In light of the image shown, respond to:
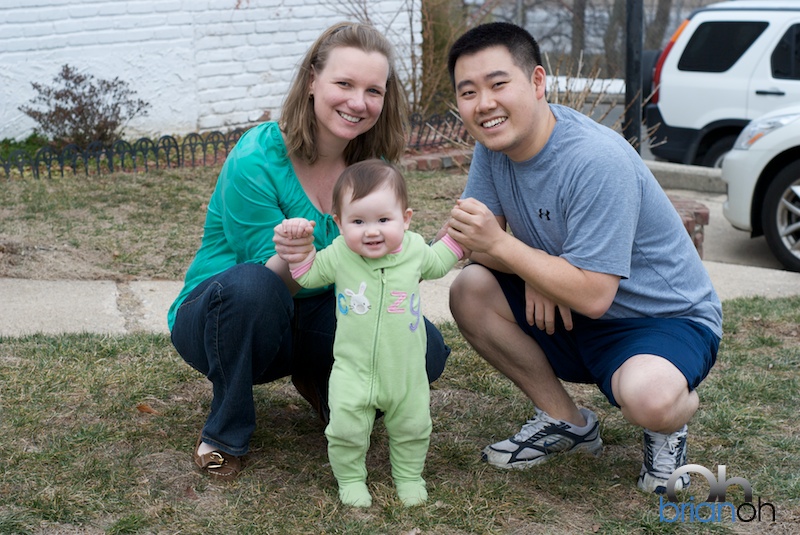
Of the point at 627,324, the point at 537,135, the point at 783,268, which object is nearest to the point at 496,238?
the point at 537,135

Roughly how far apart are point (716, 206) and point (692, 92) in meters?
1.47

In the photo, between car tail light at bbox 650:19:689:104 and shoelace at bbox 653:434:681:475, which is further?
car tail light at bbox 650:19:689:104

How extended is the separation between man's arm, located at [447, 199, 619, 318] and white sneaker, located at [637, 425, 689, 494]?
458mm

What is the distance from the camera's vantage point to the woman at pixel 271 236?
2.87 meters

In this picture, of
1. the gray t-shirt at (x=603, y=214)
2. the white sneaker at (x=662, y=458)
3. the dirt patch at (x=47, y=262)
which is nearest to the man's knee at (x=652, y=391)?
the white sneaker at (x=662, y=458)

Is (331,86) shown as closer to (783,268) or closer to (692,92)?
(783,268)

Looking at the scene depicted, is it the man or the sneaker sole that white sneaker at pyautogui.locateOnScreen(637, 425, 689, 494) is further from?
the sneaker sole

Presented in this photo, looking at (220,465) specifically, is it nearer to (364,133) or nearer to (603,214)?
(364,133)

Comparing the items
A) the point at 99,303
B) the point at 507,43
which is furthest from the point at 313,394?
the point at 99,303

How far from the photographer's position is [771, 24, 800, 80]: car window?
29.8 feet

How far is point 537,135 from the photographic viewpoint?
291cm

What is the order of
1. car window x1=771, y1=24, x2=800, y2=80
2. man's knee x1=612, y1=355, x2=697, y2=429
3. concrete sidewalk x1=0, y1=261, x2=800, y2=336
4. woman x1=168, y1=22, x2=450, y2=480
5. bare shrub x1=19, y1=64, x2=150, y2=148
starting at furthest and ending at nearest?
1. car window x1=771, y1=24, x2=800, y2=80
2. bare shrub x1=19, y1=64, x2=150, y2=148
3. concrete sidewalk x1=0, y1=261, x2=800, y2=336
4. woman x1=168, y1=22, x2=450, y2=480
5. man's knee x1=612, y1=355, x2=697, y2=429

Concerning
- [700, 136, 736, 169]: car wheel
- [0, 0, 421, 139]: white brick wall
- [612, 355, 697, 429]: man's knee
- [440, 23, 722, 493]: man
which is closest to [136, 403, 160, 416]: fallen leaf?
[440, 23, 722, 493]: man

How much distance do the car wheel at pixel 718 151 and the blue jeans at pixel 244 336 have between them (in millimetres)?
7408
